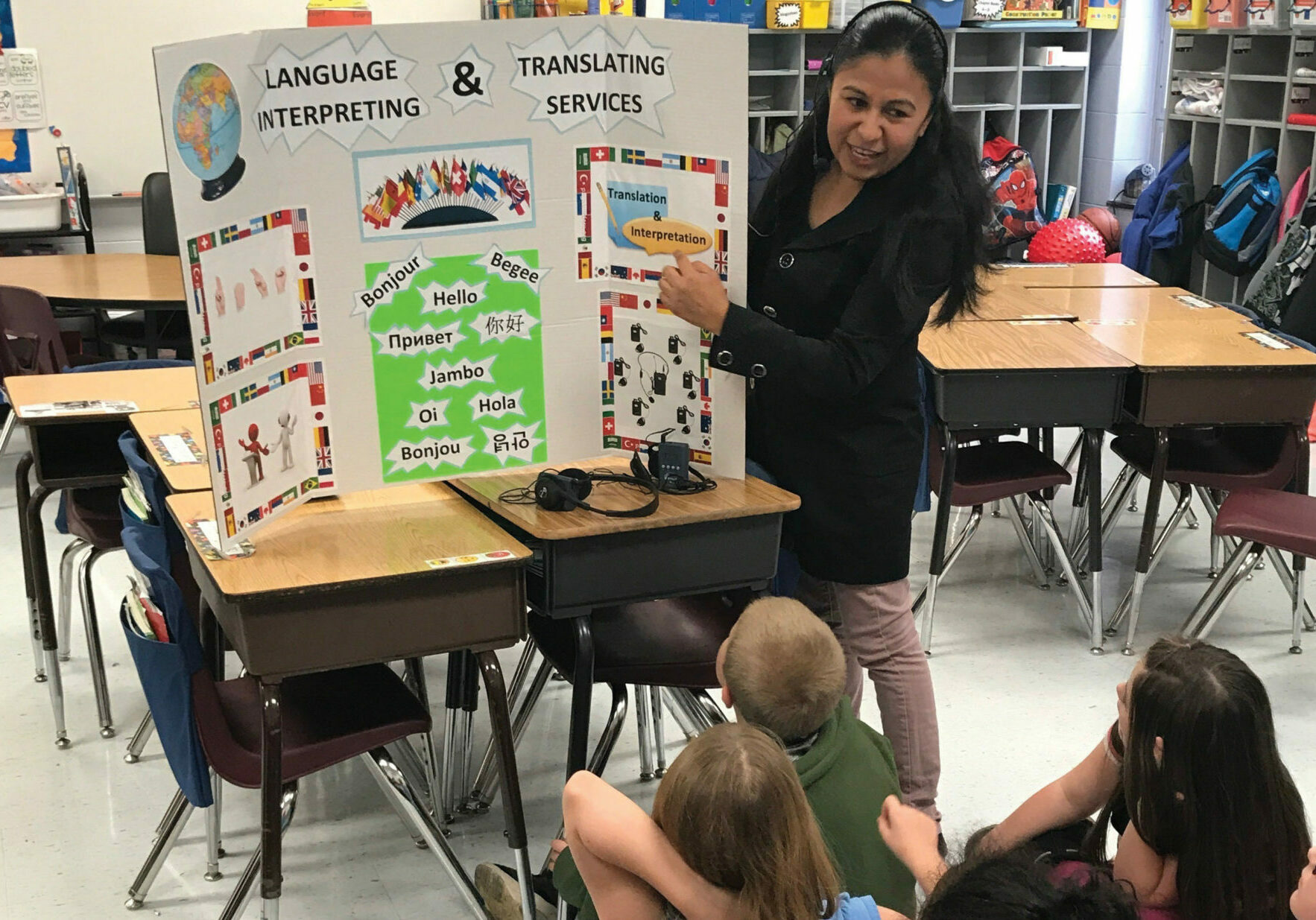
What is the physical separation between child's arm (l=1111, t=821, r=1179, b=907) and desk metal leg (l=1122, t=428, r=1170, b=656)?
187 centimetres

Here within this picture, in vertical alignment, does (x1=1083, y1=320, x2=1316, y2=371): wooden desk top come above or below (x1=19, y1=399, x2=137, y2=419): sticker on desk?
below

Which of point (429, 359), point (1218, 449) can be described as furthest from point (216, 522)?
point (1218, 449)

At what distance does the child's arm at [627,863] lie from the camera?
5.26 feet

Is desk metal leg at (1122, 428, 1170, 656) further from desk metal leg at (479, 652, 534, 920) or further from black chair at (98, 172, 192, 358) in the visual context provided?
black chair at (98, 172, 192, 358)

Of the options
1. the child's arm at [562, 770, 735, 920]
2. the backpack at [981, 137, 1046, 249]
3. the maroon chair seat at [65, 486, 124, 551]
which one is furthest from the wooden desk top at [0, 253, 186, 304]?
the backpack at [981, 137, 1046, 249]

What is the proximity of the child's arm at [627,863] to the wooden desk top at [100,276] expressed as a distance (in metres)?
3.60

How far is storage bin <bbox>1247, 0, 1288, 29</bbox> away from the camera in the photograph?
6.28 m

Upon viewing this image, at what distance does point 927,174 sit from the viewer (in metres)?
2.24

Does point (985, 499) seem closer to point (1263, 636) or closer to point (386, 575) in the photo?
point (1263, 636)

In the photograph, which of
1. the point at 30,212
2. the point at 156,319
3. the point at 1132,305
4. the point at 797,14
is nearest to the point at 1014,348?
the point at 1132,305

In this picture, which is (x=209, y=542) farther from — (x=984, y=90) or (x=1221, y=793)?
(x=984, y=90)

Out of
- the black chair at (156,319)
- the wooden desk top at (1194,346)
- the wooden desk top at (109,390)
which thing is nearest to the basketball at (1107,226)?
the wooden desk top at (1194,346)

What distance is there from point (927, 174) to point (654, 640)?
955 mm

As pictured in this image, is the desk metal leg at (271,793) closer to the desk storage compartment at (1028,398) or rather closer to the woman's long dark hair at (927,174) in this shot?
the woman's long dark hair at (927,174)
